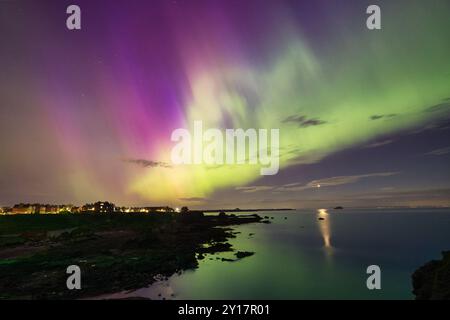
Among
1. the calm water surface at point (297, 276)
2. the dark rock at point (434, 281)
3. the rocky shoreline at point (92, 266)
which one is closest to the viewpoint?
the dark rock at point (434, 281)

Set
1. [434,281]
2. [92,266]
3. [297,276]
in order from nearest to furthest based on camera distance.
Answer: [434,281] → [92,266] → [297,276]

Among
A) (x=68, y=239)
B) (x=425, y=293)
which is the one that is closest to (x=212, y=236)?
(x=68, y=239)

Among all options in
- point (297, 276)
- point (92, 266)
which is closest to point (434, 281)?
point (297, 276)

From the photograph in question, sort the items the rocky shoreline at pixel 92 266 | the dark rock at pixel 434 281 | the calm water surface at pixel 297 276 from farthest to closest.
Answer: the calm water surface at pixel 297 276
the rocky shoreline at pixel 92 266
the dark rock at pixel 434 281

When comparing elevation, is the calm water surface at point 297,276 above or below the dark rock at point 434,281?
below

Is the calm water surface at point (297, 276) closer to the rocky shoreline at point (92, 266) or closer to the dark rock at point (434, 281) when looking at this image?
the rocky shoreline at point (92, 266)

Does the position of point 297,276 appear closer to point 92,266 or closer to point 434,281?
point 434,281

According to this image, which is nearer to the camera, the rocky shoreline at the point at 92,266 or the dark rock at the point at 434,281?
the dark rock at the point at 434,281

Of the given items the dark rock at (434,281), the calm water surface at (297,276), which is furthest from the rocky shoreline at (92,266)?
the dark rock at (434,281)

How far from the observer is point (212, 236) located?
60.0 metres

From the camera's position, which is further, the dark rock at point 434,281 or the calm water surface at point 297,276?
the calm water surface at point 297,276

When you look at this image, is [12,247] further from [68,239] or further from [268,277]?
[268,277]

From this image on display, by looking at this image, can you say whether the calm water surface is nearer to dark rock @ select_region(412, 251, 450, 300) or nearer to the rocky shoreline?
the rocky shoreline
